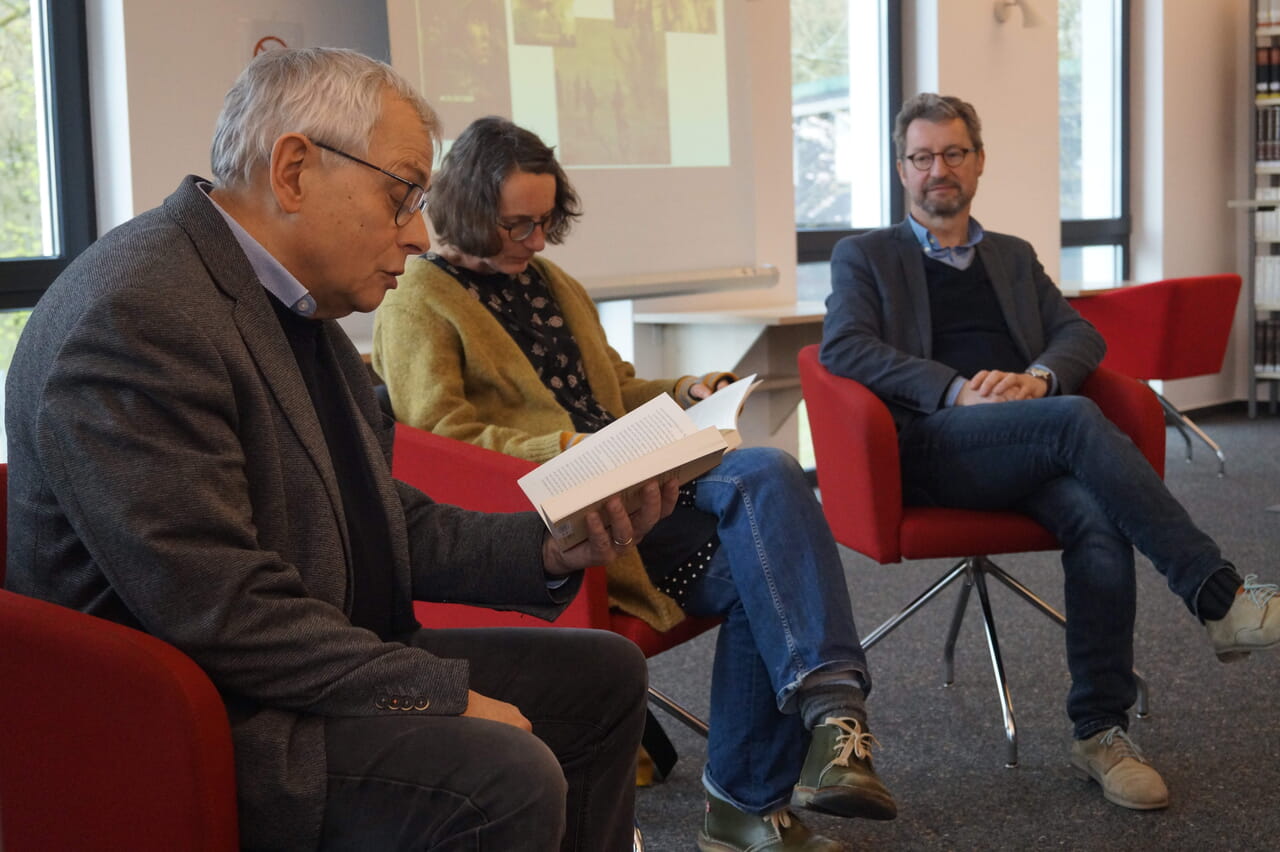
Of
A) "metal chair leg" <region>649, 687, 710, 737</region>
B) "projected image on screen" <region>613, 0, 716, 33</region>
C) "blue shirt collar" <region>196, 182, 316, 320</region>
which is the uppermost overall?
"projected image on screen" <region>613, 0, 716, 33</region>

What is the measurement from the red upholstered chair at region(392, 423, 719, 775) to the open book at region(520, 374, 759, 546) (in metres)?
0.39

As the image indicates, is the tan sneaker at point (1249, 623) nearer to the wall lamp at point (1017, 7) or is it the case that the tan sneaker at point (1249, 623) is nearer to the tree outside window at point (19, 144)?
the tree outside window at point (19, 144)

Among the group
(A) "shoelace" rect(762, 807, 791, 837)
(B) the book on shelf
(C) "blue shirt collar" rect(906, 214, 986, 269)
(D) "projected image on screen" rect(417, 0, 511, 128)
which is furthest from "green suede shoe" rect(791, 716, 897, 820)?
(B) the book on shelf

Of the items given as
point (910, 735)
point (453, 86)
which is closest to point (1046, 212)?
point (453, 86)

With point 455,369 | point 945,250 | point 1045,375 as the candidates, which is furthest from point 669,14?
point 455,369

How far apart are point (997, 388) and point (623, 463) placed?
142 centimetres

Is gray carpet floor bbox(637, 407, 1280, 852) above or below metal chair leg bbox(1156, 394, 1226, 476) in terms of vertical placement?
below

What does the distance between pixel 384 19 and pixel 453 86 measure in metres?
0.29

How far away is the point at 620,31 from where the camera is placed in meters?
4.04

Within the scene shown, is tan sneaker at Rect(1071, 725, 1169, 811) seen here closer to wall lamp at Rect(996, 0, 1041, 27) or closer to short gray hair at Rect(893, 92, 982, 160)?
short gray hair at Rect(893, 92, 982, 160)

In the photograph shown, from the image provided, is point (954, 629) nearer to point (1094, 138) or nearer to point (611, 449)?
point (611, 449)

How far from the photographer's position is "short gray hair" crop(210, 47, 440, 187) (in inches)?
51.6

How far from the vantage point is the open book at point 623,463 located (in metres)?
1.35

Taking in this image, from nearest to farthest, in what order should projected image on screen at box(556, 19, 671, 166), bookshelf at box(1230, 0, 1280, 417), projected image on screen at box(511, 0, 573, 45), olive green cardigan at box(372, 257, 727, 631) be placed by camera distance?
olive green cardigan at box(372, 257, 727, 631) < projected image on screen at box(511, 0, 573, 45) < projected image on screen at box(556, 19, 671, 166) < bookshelf at box(1230, 0, 1280, 417)
